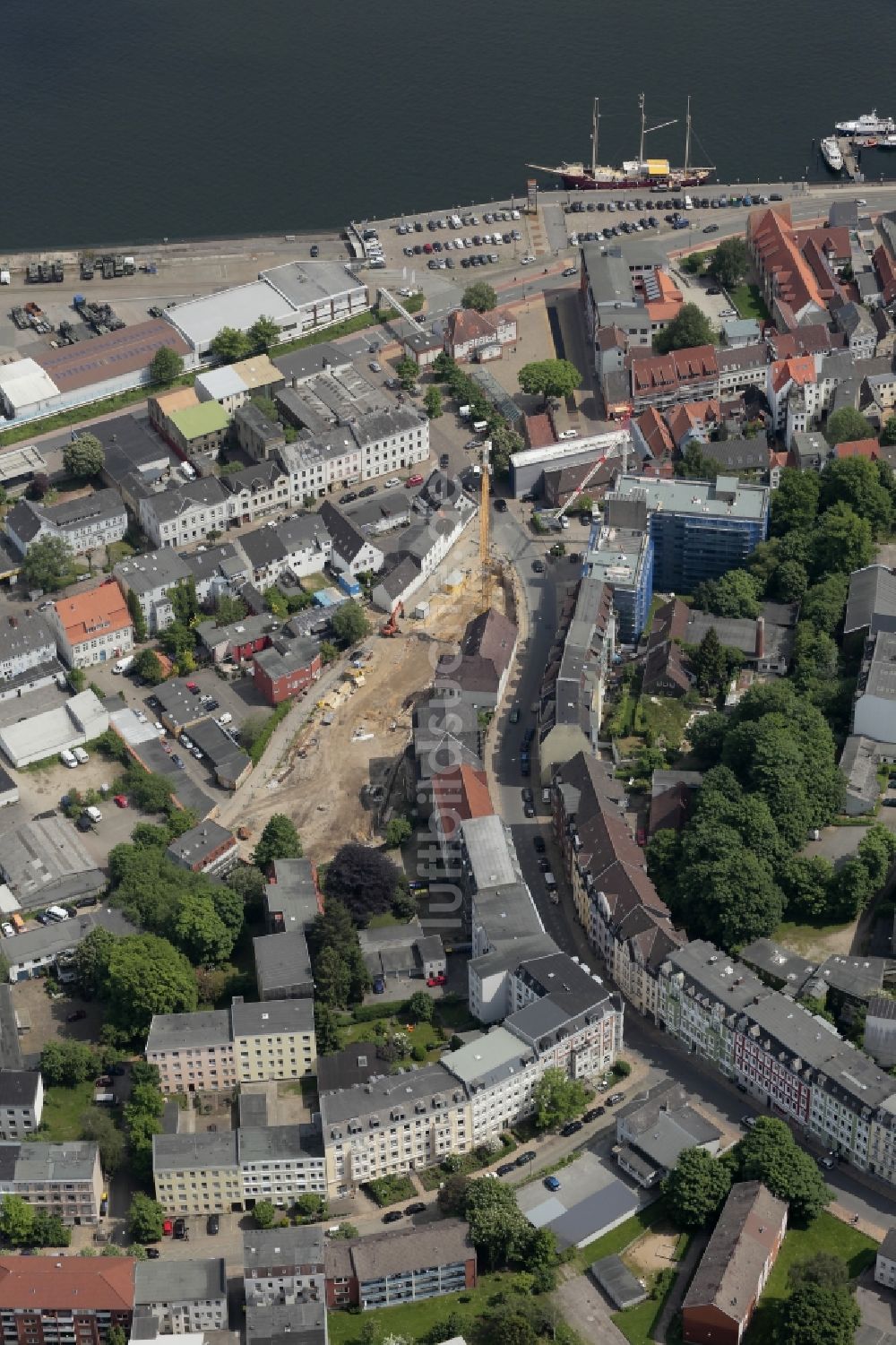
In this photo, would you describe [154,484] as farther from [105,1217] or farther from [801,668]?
[105,1217]

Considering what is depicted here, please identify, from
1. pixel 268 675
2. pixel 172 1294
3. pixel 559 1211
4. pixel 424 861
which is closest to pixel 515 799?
pixel 424 861

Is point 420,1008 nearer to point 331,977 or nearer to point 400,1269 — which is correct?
point 331,977

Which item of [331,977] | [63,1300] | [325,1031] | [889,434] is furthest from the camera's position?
[889,434]

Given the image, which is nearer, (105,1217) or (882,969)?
(105,1217)

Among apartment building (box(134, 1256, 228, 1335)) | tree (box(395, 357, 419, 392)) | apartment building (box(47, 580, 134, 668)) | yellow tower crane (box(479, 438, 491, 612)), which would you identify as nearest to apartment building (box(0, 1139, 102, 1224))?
apartment building (box(134, 1256, 228, 1335))

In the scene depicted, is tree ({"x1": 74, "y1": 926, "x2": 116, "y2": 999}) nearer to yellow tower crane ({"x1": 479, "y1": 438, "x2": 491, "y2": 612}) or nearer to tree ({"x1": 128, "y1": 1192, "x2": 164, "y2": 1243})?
tree ({"x1": 128, "y1": 1192, "x2": 164, "y2": 1243})

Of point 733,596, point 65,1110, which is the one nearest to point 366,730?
point 733,596
